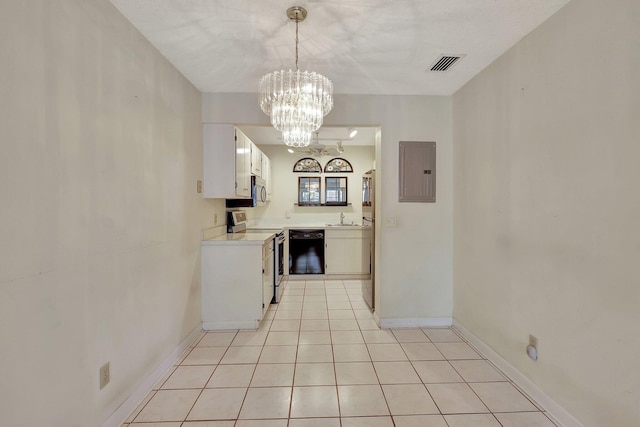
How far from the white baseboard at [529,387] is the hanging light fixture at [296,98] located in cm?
228

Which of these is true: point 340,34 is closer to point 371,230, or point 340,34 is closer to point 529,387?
point 371,230

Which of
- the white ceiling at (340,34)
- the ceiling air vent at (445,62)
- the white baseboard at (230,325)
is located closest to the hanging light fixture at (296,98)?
the white ceiling at (340,34)

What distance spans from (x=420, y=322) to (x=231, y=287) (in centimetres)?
204

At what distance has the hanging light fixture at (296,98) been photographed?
181 cm

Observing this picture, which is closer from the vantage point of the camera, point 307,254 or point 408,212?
point 408,212

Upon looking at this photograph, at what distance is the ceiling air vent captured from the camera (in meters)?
2.25

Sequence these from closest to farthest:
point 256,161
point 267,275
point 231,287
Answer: point 231,287 < point 267,275 < point 256,161

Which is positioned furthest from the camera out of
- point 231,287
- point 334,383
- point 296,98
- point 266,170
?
point 266,170

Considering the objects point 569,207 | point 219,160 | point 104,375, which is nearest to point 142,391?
point 104,375

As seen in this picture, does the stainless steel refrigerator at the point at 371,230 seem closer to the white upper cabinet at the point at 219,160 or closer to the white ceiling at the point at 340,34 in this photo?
the white ceiling at the point at 340,34

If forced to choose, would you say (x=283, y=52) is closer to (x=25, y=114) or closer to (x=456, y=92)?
(x=25, y=114)

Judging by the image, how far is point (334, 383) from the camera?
206cm

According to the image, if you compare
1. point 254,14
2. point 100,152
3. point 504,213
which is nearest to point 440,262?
point 504,213

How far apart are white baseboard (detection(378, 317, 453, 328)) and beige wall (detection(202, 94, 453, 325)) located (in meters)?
0.01
